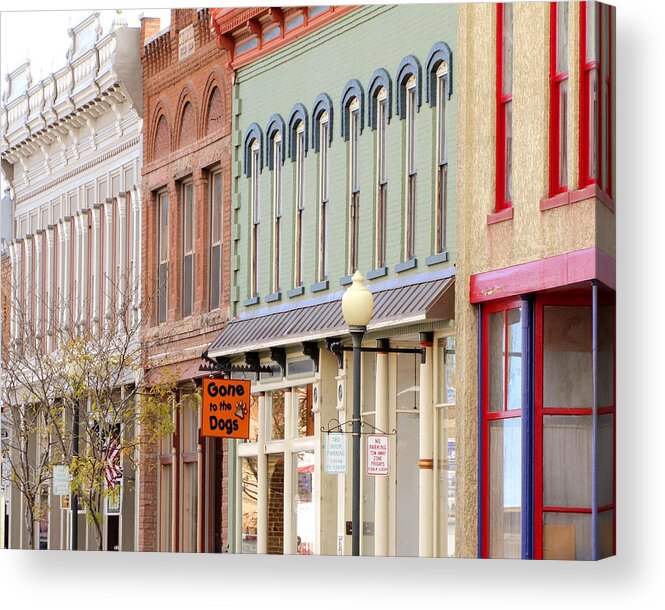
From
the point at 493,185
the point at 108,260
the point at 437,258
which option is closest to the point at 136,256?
the point at 108,260

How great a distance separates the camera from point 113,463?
1750 cm

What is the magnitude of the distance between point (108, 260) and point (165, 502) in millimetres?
2425

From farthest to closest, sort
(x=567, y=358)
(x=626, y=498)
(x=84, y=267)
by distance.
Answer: (x=84, y=267) < (x=567, y=358) < (x=626, y=498)

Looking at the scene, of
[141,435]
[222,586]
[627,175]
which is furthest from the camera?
[141,435]

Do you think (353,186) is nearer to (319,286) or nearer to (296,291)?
(319,286)

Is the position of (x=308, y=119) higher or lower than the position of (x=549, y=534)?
higher

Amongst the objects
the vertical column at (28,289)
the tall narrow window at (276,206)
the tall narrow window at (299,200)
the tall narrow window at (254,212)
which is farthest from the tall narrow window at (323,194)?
the vertical column at (28,289)

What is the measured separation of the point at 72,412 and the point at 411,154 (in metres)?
4.12

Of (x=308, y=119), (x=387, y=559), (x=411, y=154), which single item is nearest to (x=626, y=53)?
(x=411, y=154)

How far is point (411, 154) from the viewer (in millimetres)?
16828

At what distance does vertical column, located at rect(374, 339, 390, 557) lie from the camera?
54.2ft

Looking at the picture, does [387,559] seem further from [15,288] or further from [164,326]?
[15,288]

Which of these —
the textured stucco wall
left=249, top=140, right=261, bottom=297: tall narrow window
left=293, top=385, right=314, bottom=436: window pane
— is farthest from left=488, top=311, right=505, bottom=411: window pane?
left=249, top=140, right=261, bottom=297: tall narrow window

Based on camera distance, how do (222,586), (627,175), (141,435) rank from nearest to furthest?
(627,175) < (222,586) < (141,435)
